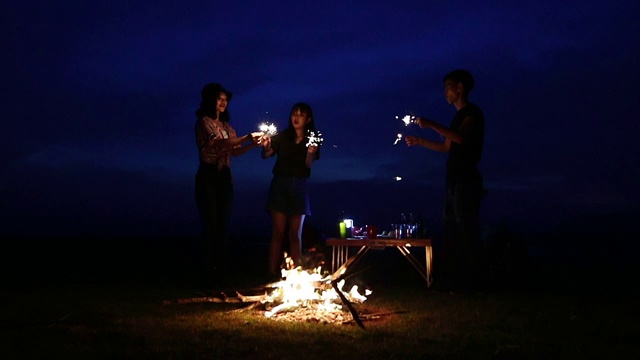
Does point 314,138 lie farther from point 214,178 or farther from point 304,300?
point 304,300

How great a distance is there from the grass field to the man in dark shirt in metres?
0.33

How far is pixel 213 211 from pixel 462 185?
2.81 m

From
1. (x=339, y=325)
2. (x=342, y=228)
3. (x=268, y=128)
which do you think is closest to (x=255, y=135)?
(x=268, y=128)

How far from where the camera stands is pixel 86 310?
584cm

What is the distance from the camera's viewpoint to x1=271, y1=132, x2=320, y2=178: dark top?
7517 millimetres

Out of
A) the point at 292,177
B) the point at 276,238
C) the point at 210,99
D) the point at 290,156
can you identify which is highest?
the point at 210,99

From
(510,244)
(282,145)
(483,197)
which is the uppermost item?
(282,145)

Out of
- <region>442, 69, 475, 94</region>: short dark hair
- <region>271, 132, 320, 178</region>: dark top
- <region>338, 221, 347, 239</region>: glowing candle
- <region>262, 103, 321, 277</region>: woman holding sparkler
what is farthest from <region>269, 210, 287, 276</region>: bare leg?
<region>442, 69, 475, 94</region>: short dark hair

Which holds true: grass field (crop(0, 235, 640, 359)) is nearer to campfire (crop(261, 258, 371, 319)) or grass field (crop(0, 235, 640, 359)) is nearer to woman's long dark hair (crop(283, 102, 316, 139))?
campfire (crop(261, 258, 371, 319))

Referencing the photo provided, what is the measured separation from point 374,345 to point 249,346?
850 mm

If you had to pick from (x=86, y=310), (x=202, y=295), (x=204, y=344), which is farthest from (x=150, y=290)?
(x=204, y=344)

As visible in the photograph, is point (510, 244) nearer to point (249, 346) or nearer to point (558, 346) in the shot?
point (558, 346)

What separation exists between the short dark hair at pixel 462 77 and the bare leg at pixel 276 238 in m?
2.51

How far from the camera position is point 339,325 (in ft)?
16.4
